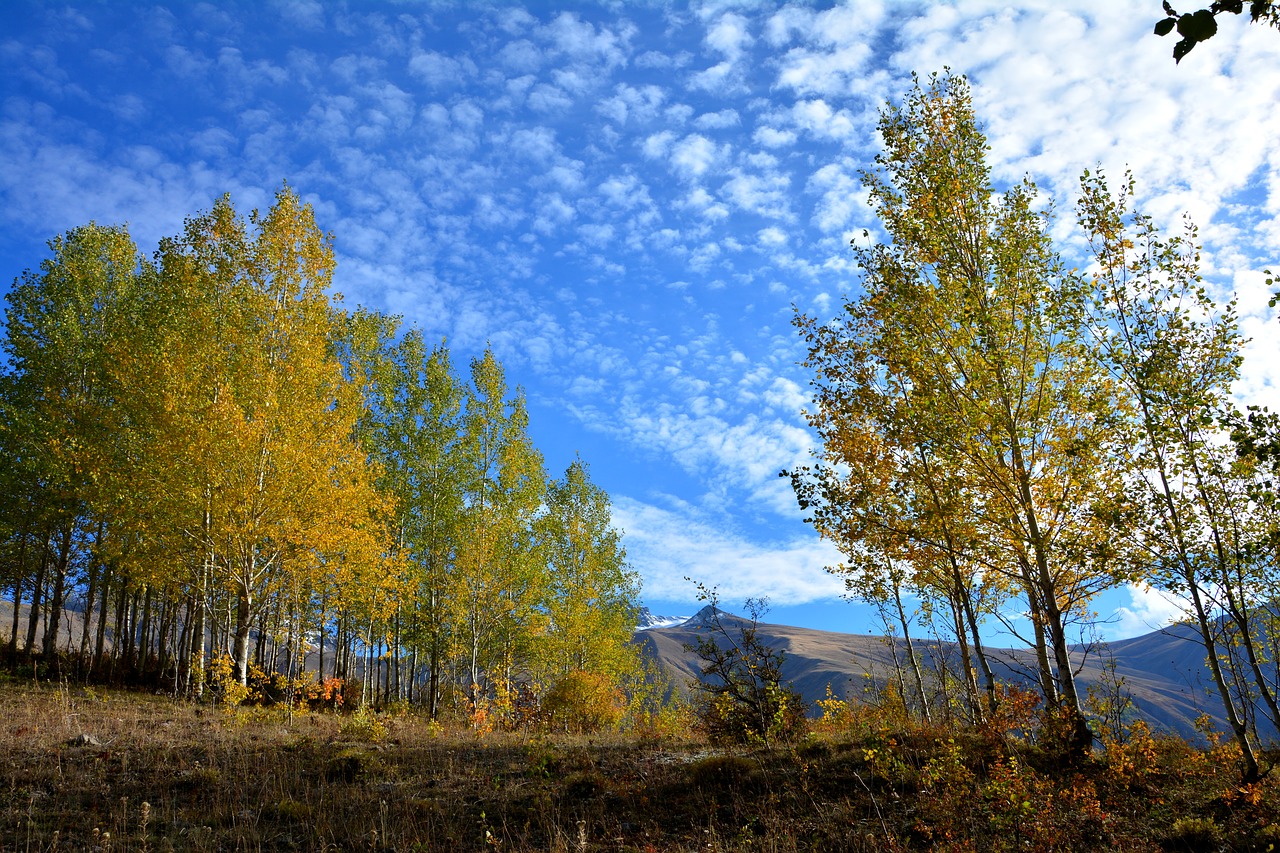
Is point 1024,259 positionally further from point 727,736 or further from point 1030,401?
point 727,736

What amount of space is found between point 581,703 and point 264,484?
41.5ft

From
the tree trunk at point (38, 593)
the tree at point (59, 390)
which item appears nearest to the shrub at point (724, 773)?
the tree at point (59, 390)

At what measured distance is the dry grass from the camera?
6566 millimetres

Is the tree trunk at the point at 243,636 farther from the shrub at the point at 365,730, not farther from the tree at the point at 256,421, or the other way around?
the shrub at the point at 365,730

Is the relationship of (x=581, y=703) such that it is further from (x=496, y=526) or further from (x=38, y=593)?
(x=38, y=593)

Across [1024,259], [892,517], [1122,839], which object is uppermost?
[1024,259]

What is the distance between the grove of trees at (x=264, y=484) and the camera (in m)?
13.7

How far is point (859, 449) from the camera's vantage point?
1105 centimetres

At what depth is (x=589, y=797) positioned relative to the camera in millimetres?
8305

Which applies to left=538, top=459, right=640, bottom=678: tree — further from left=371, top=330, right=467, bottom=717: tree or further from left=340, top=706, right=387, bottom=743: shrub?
left=340, top=706, right=387, bottom=743: shrub

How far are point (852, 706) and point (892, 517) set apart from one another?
25.8 ft

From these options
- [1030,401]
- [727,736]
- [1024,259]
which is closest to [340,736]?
[727,736]

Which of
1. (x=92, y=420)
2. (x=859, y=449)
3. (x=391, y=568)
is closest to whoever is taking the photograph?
(x=859, y=449)

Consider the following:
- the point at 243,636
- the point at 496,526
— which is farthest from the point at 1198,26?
the point at 496,526
